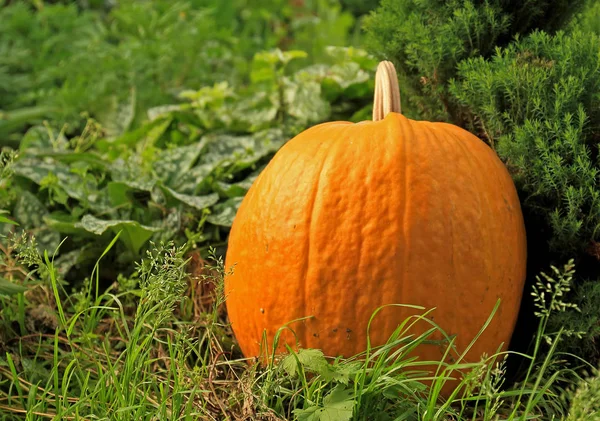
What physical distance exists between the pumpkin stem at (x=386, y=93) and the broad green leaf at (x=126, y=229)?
0.90 m

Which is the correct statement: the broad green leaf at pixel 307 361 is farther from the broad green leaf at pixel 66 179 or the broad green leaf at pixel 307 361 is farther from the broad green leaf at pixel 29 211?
the broad green leaf at pixel 29 211

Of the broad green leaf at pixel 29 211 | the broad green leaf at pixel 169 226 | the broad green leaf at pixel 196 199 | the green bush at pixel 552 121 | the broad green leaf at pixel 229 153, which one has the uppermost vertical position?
the green bush at pixel 552 121

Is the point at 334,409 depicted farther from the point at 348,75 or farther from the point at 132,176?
the point at 348,75

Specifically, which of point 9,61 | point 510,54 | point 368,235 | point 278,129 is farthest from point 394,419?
point 9,61

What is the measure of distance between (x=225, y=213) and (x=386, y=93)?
81 cm

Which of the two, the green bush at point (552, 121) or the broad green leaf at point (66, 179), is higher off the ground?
the green bush at point (552, 121)

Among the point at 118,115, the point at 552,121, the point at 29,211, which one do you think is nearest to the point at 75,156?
the point at 29,211

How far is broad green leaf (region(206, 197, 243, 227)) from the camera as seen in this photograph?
8.14ft

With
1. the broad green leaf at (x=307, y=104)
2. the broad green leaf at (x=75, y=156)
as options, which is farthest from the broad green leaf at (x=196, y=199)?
the broad green leaf at (x=307, y=104)

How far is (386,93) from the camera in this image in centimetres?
204

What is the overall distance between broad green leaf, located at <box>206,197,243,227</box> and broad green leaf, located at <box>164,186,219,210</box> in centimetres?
4

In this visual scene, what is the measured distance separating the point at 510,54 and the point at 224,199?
126 centimetres

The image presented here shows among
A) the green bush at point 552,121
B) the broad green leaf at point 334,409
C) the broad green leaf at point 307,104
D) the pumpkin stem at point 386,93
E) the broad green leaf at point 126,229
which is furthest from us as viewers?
the broad green leaf at point 307,104

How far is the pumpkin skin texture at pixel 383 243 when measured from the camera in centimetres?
173
